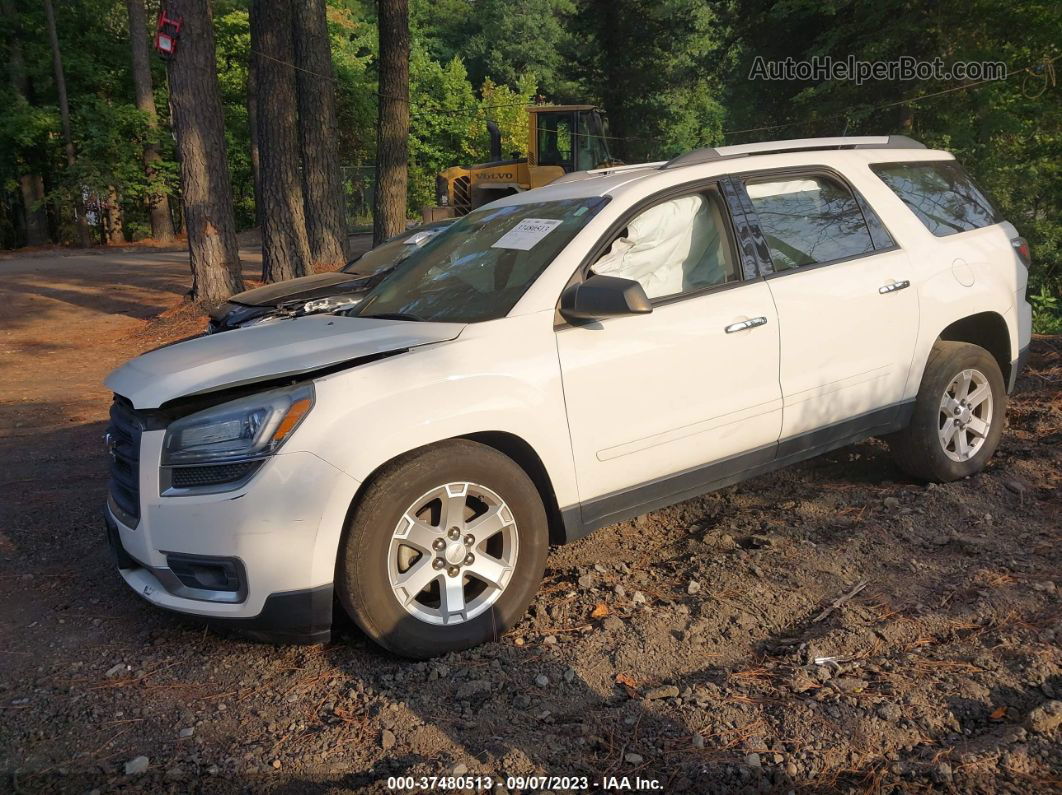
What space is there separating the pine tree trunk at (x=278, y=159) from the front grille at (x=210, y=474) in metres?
10.7

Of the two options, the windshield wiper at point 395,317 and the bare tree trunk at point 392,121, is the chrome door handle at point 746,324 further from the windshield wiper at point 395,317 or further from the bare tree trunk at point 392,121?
the bare tree trunk at point 392,121

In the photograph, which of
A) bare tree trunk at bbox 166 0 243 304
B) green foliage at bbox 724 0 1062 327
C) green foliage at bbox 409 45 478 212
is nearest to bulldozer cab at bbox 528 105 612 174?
green foliage at bbox 724 0 1062 327

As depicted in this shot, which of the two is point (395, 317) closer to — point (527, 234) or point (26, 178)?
point (527, 234)

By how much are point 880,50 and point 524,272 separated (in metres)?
13.7

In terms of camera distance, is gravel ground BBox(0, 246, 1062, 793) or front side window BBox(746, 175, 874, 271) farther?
front side window BBox(746, 175, 874, 271)

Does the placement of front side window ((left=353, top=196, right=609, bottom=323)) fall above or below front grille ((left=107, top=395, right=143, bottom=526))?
above

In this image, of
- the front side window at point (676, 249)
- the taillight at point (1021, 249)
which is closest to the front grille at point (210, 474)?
the front side window at point (676, 249)

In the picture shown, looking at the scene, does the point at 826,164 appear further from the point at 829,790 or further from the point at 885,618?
the point at 829,790

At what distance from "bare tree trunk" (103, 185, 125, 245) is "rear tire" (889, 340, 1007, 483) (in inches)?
1276

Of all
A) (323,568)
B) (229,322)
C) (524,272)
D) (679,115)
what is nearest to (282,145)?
(229,322)

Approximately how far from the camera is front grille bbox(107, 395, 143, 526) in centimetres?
354

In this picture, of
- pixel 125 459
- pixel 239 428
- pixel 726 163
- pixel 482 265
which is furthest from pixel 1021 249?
pixel 125 459

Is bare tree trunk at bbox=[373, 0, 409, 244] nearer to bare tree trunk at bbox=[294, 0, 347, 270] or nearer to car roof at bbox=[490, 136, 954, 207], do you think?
bare tree trunk at bbox=[294, 0, 347, 270]

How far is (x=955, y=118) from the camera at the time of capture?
15.5 meters
